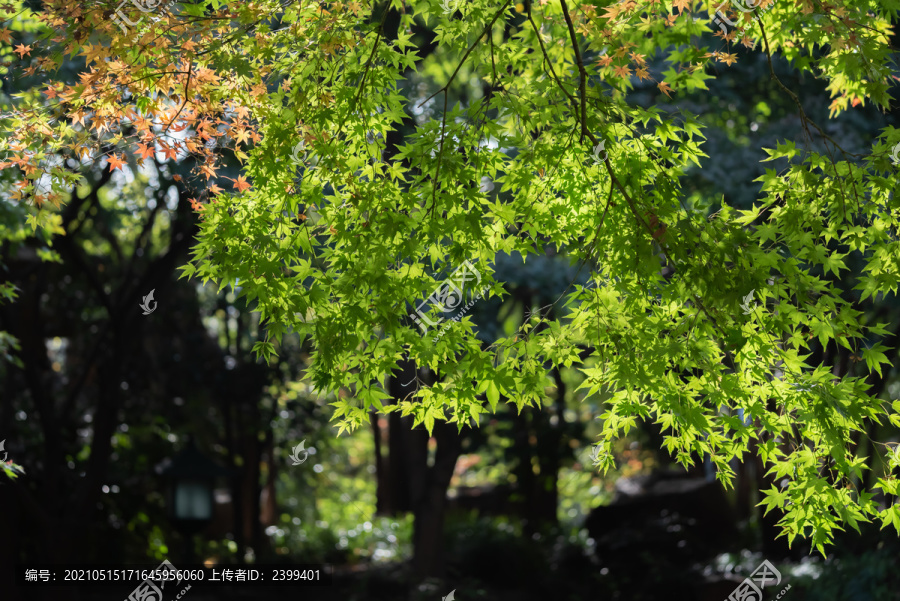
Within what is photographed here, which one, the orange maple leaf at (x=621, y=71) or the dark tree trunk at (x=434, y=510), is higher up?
the orange maple leaf at (x=621, y=71)

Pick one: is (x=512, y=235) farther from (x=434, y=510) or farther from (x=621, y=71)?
(x=434, y=510)

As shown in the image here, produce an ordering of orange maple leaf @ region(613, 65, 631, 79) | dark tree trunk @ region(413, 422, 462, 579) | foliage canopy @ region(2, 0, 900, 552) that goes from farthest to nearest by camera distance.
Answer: dark tree trunk @ region(413, 422, 462, 579)
orange maple leaf @ region(613, 65, 631, 79)
foliage canopy @ region(2, 0, 900, 552)

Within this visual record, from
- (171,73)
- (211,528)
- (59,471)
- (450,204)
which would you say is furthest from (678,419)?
(211,528)

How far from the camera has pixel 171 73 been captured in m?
4.37

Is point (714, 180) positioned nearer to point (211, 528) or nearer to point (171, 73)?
point (171, 73)

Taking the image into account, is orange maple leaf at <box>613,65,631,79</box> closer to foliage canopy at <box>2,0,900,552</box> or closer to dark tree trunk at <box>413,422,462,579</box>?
foliage canopy at <box>2,0,900,552</box>

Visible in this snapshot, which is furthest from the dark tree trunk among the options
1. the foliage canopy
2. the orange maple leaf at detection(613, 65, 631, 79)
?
the orange maple leaf at detection(613, 65, 631, 79)

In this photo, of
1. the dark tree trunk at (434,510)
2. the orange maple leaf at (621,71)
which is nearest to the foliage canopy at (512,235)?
the orange maple leaf at (621,71)

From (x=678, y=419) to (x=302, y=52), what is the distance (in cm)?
276

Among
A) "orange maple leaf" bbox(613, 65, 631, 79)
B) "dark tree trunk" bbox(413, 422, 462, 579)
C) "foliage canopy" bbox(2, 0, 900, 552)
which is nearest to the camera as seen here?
"foliage canopy" bbox(2, 0, 900, 552)

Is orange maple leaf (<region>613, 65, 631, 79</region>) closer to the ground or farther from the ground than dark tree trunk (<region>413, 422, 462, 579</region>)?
farther from the ground

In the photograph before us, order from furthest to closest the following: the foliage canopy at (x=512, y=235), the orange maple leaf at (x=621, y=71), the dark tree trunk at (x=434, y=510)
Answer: the dark tree trunk at (x=434, y=510) < the orange maple leaf at (x=621, y=71) < the foliage canopy at (x=512, y=235)

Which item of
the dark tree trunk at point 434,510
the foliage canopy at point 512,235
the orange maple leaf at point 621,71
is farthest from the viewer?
the dark tree trunk at point 434,510

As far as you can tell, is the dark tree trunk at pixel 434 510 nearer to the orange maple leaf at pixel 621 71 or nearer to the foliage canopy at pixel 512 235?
the foliage canopy at pixel 512 235
